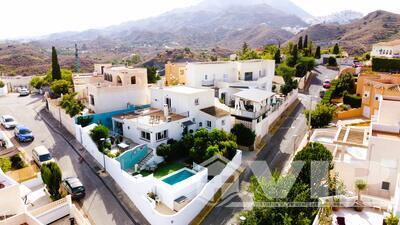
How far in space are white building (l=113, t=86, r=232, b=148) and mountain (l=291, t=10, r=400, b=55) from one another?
310ft

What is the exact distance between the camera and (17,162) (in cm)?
2389

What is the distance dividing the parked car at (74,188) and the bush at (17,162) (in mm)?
4643

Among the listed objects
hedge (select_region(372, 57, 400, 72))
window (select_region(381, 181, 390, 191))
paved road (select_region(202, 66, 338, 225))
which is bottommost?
paved road (select_region(202, 66, 338, 225))

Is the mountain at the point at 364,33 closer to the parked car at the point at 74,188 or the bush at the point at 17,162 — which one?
the parked car at the point at 74,188

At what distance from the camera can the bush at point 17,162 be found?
2377 centimetres

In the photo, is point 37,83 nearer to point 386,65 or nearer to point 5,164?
point 5,164

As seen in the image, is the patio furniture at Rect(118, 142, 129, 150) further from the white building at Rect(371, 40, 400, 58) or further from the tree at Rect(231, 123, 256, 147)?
the white building at Rect(371, 40, 400, 58)

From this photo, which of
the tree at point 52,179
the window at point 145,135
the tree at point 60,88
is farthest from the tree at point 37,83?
the tree at point 52,179

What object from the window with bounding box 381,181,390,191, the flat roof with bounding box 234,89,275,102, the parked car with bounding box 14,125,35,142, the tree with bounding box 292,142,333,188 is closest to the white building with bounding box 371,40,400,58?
the flat roof with bounding box 234,89,275,102

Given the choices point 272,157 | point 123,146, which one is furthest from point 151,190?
point 272,157

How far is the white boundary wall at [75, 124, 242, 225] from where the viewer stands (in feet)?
61.8

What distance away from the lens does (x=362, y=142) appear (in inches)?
926

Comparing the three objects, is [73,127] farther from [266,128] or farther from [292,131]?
[292,131]

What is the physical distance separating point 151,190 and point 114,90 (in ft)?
48.8
